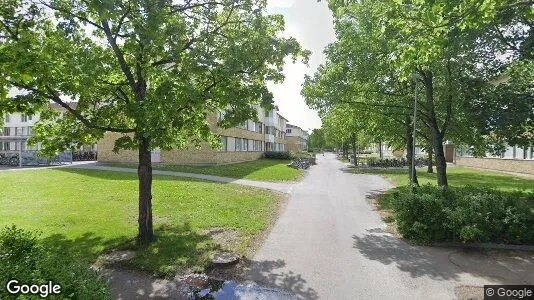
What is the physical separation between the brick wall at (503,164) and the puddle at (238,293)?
101 ft

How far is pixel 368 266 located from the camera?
27.1ft

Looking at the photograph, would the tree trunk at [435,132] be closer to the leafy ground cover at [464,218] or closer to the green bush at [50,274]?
the leafy ground cover at [464,218]

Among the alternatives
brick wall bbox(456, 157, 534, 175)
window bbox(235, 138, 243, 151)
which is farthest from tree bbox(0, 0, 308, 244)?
brick wall bbox(456, 157, 534, 175)

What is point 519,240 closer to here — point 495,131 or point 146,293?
point 495,131

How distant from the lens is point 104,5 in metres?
6.31

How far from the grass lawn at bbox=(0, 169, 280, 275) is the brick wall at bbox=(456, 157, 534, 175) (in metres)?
24.3

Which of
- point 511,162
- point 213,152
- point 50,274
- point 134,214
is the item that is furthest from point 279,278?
point 511,162

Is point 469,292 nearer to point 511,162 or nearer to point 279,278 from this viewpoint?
point 279,278

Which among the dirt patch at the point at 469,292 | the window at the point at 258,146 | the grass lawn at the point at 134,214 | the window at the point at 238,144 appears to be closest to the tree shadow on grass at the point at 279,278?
the grass lawn at the point at 134,214

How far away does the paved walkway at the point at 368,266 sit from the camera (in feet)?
23.0

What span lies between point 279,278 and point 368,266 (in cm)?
214

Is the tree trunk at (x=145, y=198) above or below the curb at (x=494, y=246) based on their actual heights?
above

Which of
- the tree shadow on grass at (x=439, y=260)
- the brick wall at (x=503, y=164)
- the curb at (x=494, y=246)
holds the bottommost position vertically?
the tree shadow on grass at (x=439, y=260)

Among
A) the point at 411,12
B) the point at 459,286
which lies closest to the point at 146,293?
the point at 459,286
